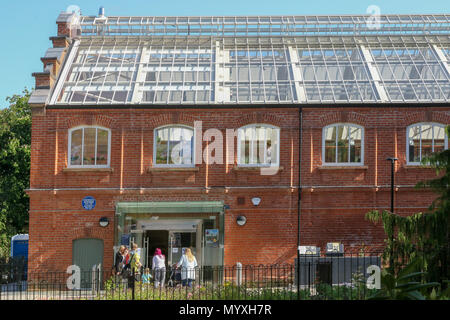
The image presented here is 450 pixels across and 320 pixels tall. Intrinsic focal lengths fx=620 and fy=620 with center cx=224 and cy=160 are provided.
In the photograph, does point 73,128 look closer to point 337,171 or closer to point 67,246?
point 67,246

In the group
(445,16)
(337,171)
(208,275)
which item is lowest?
(208,275)

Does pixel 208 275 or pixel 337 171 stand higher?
pixel 337 171

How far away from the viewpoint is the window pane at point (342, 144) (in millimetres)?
22250

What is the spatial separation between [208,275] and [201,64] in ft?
29.2

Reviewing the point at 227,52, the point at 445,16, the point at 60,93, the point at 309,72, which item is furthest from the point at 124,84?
the point at 445,16

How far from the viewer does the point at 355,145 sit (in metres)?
22.3

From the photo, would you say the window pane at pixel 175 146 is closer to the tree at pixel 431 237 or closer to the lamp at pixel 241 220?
the lamp at pixel 241 220

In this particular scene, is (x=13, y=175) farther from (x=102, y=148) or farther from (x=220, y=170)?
(x=220, y=170)

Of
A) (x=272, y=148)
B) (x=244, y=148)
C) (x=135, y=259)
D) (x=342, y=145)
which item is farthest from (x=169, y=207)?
(x=342, y=145)

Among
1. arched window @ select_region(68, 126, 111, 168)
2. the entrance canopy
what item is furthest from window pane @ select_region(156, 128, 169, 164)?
arched window @ select_region(68, 126, 111, 168)

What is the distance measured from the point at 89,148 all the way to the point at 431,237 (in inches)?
520

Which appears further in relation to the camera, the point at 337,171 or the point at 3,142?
the point at 3,142

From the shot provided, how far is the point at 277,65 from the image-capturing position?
A: 2552 cm

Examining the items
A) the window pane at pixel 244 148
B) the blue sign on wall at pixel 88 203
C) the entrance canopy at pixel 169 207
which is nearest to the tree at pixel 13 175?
the blue sign on wall at pixel 88 203
